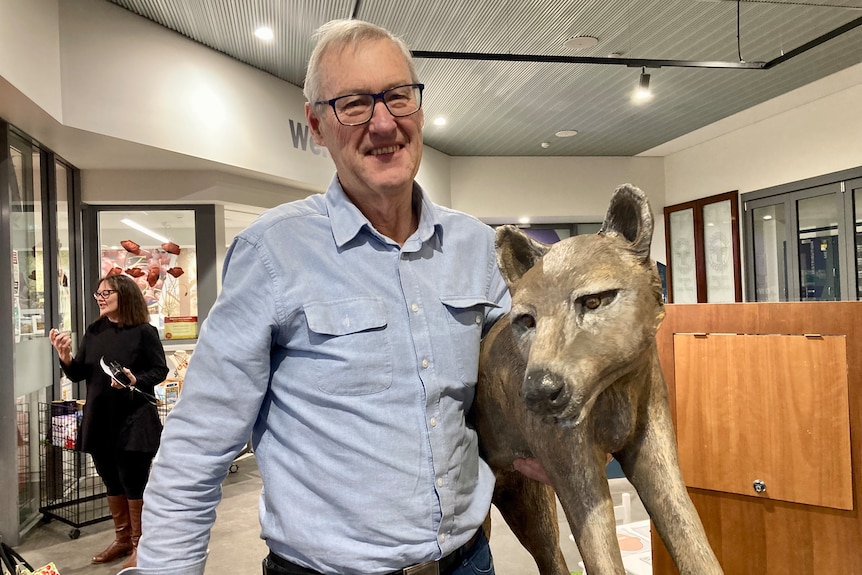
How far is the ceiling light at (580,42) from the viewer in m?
4.66

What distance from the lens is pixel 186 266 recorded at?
553cm

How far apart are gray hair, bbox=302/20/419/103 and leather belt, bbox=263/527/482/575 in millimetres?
762

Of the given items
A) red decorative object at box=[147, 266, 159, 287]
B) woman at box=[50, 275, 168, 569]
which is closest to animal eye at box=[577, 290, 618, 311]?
woman at box=[50, 275, 168, 569]

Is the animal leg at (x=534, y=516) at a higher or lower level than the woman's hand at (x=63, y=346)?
lower

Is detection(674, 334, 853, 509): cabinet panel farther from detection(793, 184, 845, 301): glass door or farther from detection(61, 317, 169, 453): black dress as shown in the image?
detection(793, 184, 845, 301): glass door

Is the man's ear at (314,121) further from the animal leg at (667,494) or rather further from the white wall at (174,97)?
the white wall at (174,97)

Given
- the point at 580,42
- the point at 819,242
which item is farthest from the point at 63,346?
the point at 819,242

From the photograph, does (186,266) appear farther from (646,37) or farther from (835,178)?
(835,178)

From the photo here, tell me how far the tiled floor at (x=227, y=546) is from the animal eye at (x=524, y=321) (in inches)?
112

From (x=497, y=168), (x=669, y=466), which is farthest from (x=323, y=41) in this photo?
(x=497, y=168)

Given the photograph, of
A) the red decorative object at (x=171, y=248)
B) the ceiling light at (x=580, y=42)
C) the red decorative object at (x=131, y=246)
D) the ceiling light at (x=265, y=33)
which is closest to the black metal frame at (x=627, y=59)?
the ceiling light at (x=580, y=42)

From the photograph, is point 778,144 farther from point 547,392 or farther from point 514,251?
point 547,392

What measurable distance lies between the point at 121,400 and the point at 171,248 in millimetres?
2355

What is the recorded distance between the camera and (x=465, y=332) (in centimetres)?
101
